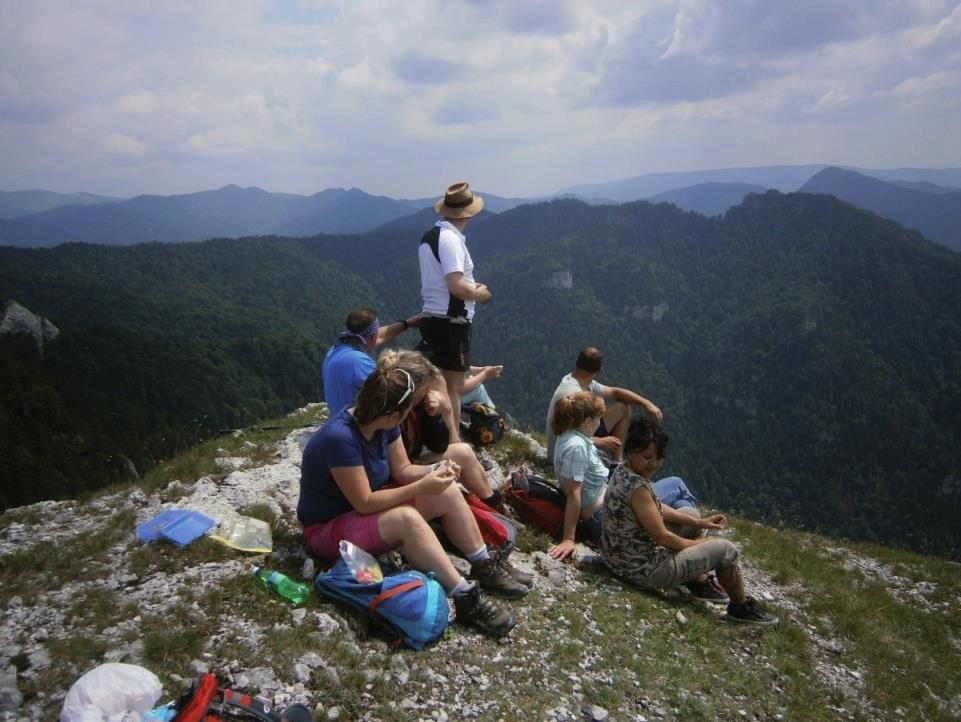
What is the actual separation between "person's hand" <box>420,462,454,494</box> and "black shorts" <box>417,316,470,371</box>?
2641 mm

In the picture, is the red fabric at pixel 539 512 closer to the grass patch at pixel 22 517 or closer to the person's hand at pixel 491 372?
the person's hand at pixel 491 372

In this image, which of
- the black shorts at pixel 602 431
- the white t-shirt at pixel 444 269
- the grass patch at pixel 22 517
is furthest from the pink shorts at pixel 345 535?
the black shorts at pixel 602 431

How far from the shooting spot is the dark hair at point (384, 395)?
14.6ft

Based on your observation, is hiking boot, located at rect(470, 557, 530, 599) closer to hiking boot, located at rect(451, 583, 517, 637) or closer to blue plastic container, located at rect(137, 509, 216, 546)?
hiking boot, located at rect(451, 583, 517, 637)

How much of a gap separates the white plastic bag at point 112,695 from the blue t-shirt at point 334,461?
1779mm

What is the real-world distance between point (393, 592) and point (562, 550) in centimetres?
279

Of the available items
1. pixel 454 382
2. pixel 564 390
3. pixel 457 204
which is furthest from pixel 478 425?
pixel 457 204

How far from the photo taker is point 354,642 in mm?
4191

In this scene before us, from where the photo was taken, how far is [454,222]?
719 centimetres

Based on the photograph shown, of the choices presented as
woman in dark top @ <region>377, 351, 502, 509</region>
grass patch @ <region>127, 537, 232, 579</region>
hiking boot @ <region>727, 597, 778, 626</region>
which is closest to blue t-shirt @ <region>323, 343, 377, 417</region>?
woman in dark top @ <region>377, 351, 502, 509</region>

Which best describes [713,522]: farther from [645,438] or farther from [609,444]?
[609,444]

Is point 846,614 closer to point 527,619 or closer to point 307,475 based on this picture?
point 527,619

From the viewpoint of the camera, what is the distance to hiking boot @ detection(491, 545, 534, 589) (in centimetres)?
554

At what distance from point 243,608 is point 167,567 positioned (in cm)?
109
